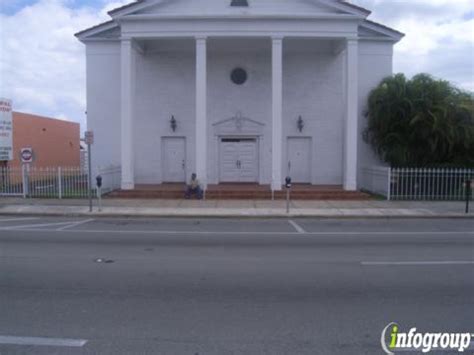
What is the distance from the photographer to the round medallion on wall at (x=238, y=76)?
21.5 meters

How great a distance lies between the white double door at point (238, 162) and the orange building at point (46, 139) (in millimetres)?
11313

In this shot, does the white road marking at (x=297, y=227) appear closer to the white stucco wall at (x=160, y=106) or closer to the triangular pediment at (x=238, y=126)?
the triangular pediment at (x=238, y=126)

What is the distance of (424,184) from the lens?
18312 millimetres

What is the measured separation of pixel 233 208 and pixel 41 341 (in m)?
11.3

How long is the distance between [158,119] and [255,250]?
46.1ft

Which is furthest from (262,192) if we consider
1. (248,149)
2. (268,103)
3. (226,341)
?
(226,341)

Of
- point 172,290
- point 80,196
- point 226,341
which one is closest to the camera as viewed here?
point 226,341

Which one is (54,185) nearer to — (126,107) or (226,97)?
(126,107)

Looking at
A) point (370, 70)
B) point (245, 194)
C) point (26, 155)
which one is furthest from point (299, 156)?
point (26, 155)

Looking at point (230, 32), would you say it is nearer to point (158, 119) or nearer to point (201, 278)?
point (158, 119)

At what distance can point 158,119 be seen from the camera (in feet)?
71.1

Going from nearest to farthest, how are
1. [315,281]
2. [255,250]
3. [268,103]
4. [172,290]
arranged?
[172,290]
[315,281]
[255,250]
[268,103]

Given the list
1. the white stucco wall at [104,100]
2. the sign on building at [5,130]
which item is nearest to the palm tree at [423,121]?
the white stucco wall at [104,100]

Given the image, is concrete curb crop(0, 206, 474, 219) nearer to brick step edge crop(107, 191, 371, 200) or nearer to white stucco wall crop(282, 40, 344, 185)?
brick step edge crop(107, 191, 371, 200)
